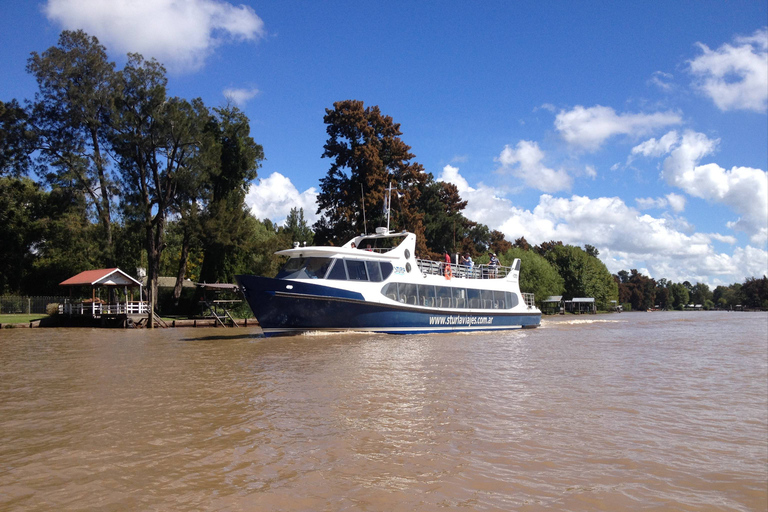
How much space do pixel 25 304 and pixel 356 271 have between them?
1257 inches

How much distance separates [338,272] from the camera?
22859mm

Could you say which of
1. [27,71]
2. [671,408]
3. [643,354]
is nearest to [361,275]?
[643,354]

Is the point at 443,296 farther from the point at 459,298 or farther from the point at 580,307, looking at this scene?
the point at 580,307

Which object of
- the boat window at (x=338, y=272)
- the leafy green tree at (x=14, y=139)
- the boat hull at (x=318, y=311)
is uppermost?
the leafy green tree at (x=14, y=139)

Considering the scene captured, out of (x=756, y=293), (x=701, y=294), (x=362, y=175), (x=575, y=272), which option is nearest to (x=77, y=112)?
(x=362, y=175)

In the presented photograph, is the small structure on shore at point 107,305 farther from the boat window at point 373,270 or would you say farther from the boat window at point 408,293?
the boat window at point 408,293

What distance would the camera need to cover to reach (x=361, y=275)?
2355 cm

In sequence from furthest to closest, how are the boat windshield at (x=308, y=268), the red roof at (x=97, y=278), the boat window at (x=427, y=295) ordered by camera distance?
the red roof at (x=97, y=278) < the boat window at (x=427, y=295) < the boat windshield at (x=308, y=268)

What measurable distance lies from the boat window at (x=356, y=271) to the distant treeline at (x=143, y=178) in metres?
10.5

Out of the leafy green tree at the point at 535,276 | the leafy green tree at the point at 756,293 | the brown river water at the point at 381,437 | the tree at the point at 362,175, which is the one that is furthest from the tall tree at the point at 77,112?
the leafy green tree at the point at 756,293

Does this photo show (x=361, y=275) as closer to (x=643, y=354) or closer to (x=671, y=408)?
(x=643, y=354)

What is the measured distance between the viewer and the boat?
21.9 metres

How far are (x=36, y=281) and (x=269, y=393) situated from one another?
45525 mm

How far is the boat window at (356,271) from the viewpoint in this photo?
23.2 metres
